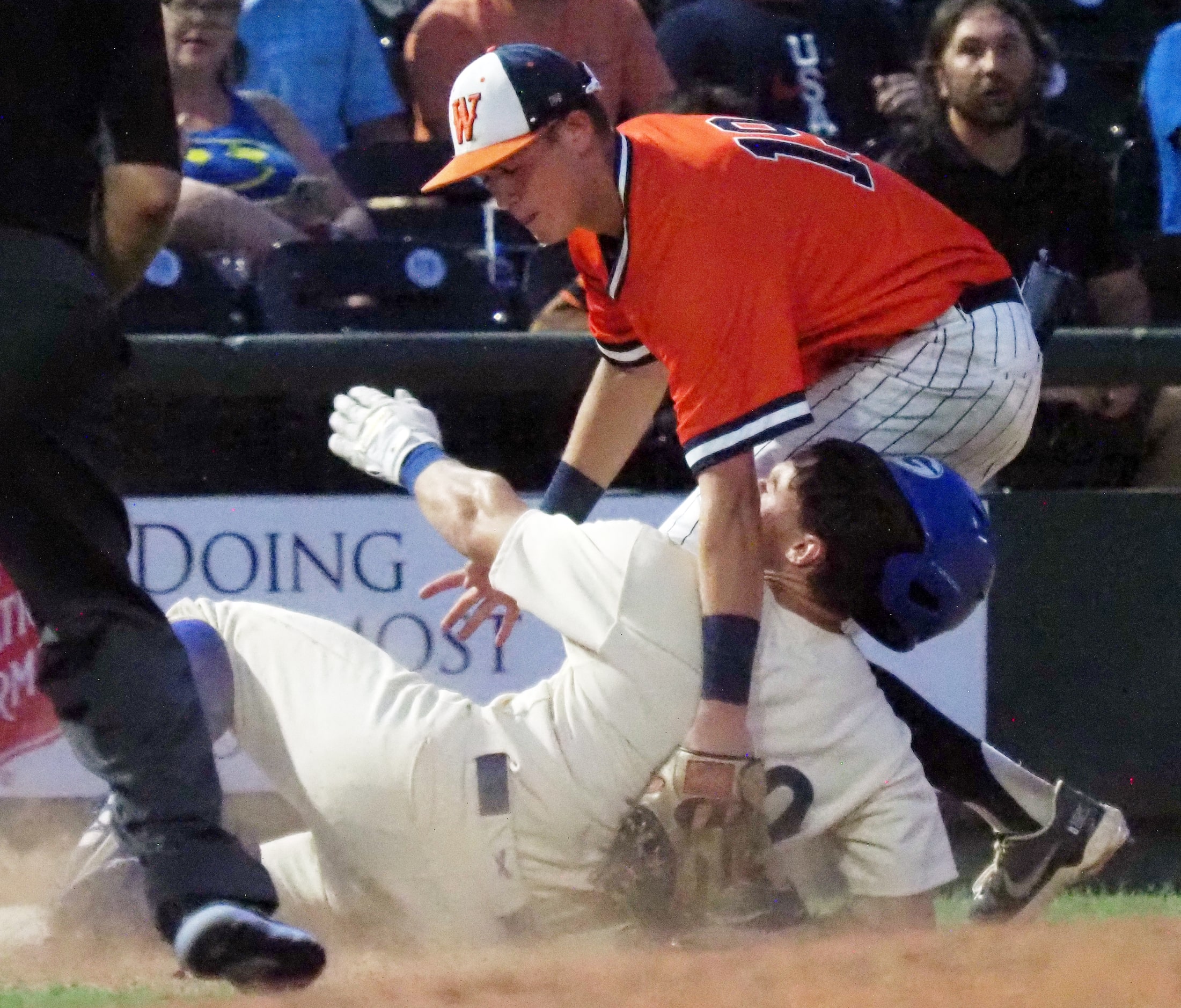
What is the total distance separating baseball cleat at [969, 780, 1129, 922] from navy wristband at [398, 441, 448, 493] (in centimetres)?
143

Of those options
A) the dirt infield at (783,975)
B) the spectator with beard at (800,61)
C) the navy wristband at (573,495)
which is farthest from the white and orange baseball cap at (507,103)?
the spectator with beard at (800,61)

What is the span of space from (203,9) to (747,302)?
8.68 ft

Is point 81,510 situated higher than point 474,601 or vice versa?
point 81,510

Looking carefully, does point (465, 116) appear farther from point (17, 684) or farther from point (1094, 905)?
point (1094, 905)

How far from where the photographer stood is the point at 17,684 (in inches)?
190

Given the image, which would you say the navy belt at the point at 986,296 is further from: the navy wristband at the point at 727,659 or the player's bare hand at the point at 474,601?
the player's bare hand at the point at 474,601

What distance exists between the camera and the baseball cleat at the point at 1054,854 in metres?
4.03

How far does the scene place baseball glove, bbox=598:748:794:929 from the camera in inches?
130

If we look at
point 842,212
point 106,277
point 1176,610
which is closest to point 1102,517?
point 1176,610

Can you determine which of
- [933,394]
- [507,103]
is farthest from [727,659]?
[507,103]

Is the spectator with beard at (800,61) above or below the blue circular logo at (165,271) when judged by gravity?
above

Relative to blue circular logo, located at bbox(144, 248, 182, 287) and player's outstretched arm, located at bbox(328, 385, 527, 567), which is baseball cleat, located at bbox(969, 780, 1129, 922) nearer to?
player's outstretched arm, located at bbox(328, 385, 527, 567)

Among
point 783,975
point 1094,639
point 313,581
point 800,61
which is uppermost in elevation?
point 800,61

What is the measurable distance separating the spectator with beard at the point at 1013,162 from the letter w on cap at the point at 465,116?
7.30 ft
